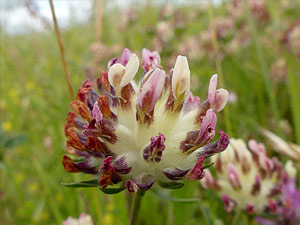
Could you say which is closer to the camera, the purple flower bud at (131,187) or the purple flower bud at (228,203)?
the purple flower bud at (131,187)

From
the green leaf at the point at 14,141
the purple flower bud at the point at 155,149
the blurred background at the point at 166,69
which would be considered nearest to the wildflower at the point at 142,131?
the purple flower bud at the point at 155,149

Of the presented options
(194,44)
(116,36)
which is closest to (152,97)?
(194,44)

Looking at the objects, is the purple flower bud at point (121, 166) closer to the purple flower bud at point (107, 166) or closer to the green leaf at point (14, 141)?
the purple flower bud at point (107, 166)

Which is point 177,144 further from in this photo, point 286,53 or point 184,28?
point 184,28

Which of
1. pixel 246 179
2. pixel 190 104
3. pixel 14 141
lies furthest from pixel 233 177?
pixel 14 141

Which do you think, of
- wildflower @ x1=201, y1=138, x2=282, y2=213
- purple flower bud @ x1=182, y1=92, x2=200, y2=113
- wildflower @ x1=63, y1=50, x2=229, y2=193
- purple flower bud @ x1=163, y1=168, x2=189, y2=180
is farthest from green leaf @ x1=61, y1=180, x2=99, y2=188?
wildflower @ x1=201, y1=138, x2=282, y2=213

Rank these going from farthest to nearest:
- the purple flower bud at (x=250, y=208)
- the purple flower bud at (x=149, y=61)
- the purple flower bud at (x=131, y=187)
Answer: the purple flower bud at (x=250, y=208), the purple flower bud at (x=149, y=61), the purple flower bud at (x=131, y=187)
